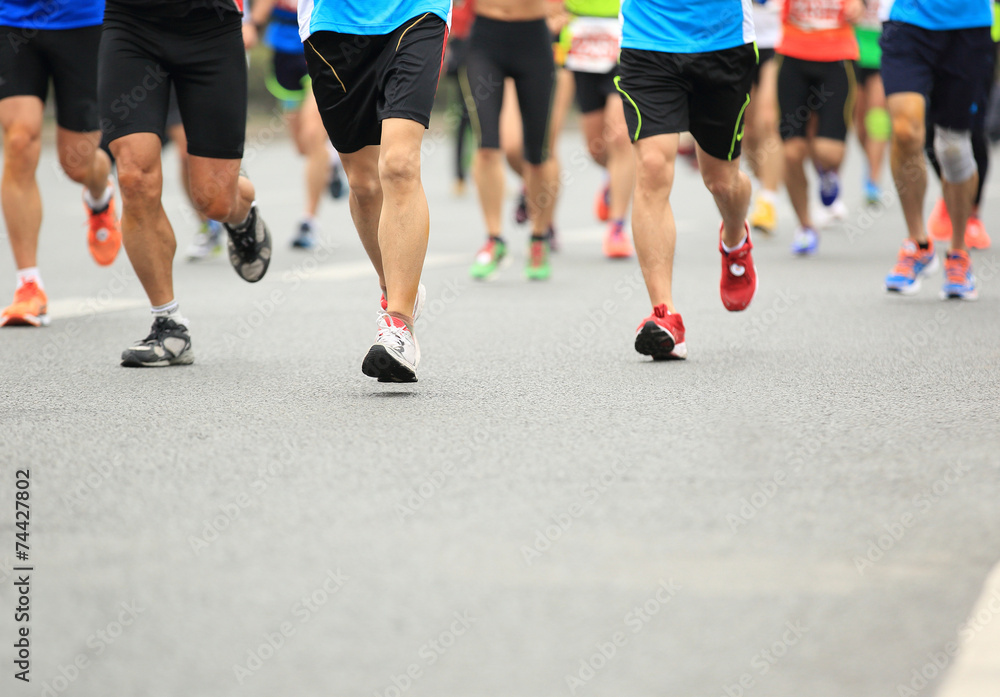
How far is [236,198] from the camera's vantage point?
527 cm

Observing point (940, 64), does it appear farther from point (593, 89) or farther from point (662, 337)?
point (593, 89)

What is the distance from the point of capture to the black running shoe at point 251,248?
18.4 feet

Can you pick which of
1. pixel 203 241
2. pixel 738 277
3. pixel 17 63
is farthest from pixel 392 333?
pixel 203 241

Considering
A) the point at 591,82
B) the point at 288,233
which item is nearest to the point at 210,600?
the point at 591,82

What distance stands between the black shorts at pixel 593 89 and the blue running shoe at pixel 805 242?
1635 mm

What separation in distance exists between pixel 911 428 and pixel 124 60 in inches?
120

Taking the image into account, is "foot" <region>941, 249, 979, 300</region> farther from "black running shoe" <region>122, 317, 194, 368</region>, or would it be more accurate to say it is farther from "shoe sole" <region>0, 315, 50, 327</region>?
"shoe sole" <region>0, 315, 50, 327</region>

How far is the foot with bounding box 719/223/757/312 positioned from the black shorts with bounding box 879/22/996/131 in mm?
1549

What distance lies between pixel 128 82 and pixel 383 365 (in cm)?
157

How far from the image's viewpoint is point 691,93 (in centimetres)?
521

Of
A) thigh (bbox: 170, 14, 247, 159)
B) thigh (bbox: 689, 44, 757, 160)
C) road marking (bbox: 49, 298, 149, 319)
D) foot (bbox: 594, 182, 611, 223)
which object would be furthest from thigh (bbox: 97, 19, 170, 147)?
foot (bbox: 594, 182, 611, 223)

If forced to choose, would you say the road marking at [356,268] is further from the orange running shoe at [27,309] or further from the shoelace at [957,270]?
the shoelace at [957,270]

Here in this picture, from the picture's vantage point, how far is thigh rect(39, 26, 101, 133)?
5926 mm

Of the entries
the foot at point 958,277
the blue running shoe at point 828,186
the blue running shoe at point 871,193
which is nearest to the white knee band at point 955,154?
the foot at point 958,277
